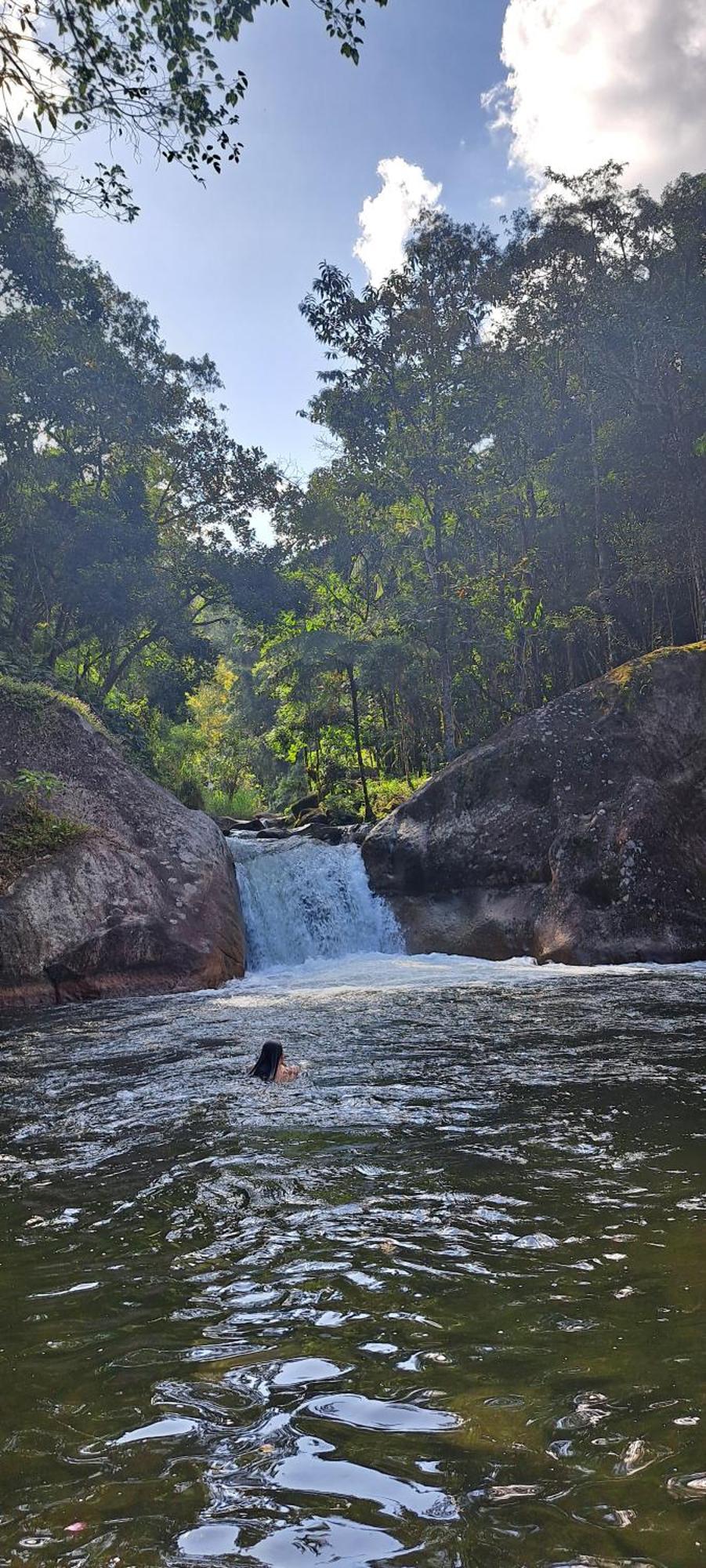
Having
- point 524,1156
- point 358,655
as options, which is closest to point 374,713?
point 358,655

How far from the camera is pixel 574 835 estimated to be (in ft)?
53.3

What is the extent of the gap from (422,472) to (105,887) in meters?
15.3

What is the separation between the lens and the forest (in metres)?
22.9

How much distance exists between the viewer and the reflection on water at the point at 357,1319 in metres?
2.40

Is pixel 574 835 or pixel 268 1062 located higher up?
pixel 574 835

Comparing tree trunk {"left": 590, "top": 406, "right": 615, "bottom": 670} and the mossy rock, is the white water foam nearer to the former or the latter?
the mossy rock

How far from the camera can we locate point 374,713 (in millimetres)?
34156

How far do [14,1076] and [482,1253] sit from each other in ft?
18.2

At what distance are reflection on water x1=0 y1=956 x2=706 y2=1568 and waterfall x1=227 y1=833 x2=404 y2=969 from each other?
962 cm

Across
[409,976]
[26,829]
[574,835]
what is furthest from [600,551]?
[26,829]

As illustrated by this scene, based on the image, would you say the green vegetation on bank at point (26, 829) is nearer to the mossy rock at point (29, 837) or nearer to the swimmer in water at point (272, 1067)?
the mossy rock at point (29, 837)

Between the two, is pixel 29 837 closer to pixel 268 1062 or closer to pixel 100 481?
pixel 268 1062

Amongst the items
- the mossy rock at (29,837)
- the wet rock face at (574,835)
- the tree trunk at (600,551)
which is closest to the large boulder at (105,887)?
the mossy rock at (29,837)

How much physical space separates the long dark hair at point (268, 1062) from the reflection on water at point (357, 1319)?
14 centimetres
